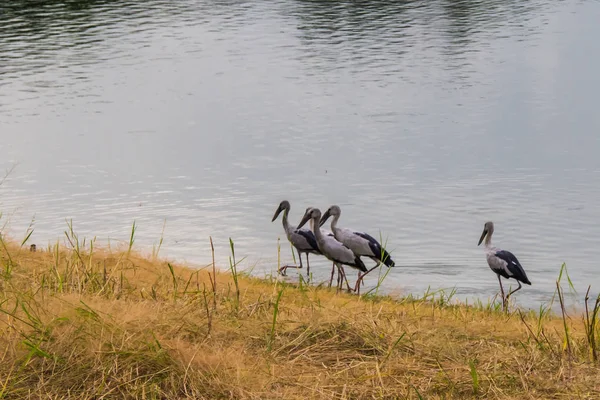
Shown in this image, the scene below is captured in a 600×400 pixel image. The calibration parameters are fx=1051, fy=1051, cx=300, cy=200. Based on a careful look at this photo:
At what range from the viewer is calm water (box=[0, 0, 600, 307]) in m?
17.2

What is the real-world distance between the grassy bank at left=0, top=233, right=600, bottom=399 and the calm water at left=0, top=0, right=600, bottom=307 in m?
8.17

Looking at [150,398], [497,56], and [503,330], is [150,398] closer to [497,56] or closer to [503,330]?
[503,330]

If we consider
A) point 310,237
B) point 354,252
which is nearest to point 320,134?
point 310,237

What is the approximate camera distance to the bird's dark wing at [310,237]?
14.8 m

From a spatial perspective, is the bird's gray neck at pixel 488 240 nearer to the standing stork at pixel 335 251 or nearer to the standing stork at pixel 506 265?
the standing stork at pixel 506 265

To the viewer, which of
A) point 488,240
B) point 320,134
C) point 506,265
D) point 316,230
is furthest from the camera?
point 320,134

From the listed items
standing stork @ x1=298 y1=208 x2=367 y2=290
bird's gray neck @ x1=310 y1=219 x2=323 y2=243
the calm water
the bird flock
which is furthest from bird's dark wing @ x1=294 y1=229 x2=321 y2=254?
the calm water

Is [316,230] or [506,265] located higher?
[316,230]

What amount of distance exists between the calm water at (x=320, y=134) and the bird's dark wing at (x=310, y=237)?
0.50 meters

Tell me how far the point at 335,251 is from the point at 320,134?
35.5 ft

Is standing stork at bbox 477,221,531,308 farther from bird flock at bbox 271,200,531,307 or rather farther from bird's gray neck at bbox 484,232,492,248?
bird's gray neck at bbox 484,232,492,248

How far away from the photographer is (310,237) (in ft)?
49.1

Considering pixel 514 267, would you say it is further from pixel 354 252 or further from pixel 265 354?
pixel 265 354

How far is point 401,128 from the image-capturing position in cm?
2516
